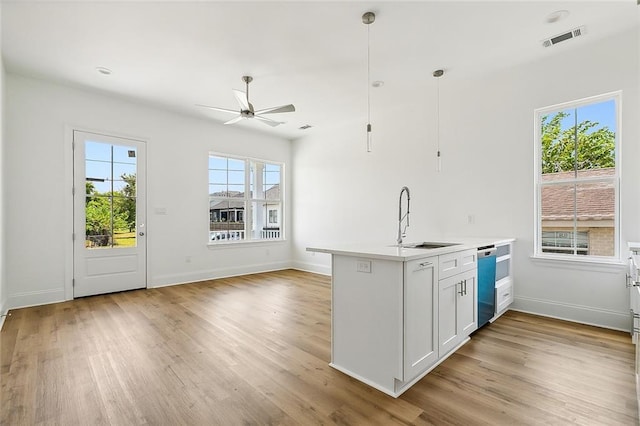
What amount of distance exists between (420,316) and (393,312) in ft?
0.90

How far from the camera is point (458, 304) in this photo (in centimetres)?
263

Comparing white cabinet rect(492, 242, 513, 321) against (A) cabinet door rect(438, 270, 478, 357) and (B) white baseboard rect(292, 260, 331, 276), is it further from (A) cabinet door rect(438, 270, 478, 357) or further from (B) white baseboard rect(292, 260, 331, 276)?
(B) white baseboard rect(292, 260, 331, 276)

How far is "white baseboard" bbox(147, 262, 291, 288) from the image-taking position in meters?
5.25

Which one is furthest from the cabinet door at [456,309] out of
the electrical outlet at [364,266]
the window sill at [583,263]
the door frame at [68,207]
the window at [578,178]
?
the door frame at [68,207]

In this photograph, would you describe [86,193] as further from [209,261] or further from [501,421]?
[501,421]

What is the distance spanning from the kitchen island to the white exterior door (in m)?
4.05

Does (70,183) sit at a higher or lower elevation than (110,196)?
higher

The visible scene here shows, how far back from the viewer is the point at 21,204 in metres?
4.05

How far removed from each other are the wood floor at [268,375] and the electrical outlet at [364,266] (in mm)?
810

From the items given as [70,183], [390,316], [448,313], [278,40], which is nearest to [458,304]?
[448,313]

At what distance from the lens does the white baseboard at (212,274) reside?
525 cm

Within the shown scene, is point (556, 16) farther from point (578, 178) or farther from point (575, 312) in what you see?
point (575, 312)

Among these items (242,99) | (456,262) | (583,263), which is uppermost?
(242,99)

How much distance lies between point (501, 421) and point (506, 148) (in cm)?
335
